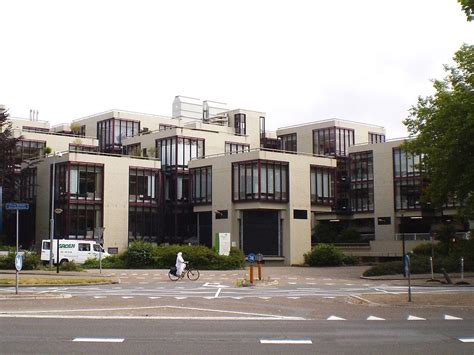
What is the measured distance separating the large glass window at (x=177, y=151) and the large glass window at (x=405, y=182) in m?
21.3

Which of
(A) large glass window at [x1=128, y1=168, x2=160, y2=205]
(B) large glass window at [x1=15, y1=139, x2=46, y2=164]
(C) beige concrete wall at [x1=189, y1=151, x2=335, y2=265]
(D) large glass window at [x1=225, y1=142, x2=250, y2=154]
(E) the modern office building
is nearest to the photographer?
(C) beige concrete wall at [x1=189, y1=151, x2=335, y2=265]

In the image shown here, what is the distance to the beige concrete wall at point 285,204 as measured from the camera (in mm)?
58562

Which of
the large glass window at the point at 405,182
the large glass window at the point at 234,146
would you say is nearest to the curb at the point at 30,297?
the large glass window at the point at 234,146

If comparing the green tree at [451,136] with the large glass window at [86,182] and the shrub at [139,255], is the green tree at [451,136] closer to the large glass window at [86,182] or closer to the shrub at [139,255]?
the shrub at [139,255]

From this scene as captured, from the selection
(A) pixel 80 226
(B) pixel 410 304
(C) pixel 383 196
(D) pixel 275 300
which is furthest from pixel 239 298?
(C) pixel 383 196

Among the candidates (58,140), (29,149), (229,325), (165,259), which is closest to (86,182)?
(29,149)

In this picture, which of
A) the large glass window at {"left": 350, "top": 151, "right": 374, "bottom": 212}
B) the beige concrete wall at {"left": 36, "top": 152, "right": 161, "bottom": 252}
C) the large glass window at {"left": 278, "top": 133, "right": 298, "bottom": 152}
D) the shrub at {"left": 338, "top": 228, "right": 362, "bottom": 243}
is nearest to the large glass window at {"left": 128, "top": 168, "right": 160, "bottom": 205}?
the beige concrete wall at {"left": 36, "top": 152, "right": 161, "bottom": 252}

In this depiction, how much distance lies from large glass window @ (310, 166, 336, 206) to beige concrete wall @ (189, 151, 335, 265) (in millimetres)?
1329

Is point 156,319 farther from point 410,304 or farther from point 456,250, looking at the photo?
point 456,250

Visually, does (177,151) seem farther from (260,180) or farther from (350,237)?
(350,237)

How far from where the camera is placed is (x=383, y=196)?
7256 cm

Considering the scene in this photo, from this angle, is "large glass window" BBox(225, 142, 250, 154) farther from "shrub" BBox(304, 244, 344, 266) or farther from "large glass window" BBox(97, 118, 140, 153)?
"shrub" BBox(304, 244, 344, 266)

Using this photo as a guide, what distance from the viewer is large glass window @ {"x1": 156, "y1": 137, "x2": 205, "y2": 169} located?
68125 millimetres

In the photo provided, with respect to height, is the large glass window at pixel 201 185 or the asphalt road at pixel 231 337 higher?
the large glass window at pixel 201 185
